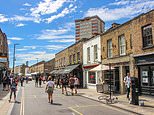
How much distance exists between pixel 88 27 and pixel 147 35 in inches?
2842

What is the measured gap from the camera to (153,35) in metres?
18.1

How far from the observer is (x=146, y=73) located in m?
19.2

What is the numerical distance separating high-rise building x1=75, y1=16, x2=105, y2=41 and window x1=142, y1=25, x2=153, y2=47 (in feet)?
226

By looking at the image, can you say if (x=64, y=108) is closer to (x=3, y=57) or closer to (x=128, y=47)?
(x=128, y=47)

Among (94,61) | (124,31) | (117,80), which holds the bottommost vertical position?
(117,80)

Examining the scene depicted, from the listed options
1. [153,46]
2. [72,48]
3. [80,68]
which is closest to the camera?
[153,46]

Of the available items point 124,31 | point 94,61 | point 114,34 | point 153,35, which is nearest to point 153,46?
point 153,35

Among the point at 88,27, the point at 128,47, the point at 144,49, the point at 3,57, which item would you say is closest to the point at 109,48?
the point at 128,47

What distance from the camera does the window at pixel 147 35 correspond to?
734 inches

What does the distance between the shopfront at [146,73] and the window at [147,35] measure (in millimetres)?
1024

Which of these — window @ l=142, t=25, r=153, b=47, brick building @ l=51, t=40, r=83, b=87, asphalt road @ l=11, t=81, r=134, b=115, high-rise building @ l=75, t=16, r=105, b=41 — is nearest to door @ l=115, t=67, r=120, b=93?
window @ l=142, t=25, r=153, b=47

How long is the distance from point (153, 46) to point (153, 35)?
0.79m

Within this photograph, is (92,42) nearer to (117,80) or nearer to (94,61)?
(94,61)

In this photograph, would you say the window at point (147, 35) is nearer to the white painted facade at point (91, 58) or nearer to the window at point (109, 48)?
the window at point (109, 48)
